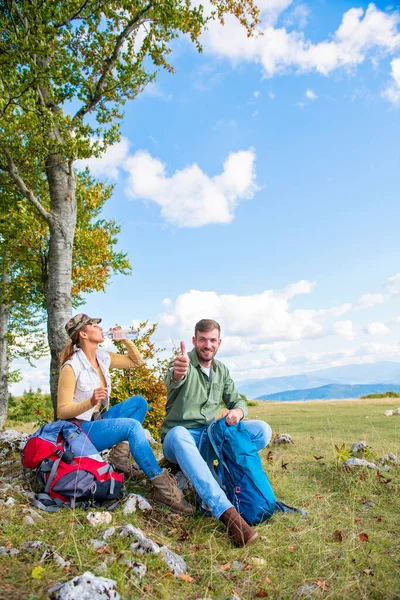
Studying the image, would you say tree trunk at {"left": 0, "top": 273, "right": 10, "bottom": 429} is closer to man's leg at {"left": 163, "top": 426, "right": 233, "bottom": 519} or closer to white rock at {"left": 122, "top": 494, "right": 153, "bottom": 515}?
white rock at {"left": 122, "top": 494, "right": 153, "bottom": 515}

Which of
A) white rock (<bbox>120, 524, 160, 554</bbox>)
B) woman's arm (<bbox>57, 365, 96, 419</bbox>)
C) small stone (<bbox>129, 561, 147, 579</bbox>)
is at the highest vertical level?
woman's arm (<bbox>57, 365, 96, 419</bbox>)

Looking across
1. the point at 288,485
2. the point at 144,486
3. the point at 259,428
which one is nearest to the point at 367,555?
the point at 259,428

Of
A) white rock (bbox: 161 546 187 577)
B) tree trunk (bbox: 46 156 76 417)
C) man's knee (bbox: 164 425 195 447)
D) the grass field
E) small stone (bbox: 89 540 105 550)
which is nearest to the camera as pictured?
the grass field

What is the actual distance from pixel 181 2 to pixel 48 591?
381 inches

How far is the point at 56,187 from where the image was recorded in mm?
8766

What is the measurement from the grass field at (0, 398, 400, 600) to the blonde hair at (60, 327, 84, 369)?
1.56 meters

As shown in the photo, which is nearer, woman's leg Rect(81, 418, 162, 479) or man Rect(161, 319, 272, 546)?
man Rect(161, 319, 272, 546)

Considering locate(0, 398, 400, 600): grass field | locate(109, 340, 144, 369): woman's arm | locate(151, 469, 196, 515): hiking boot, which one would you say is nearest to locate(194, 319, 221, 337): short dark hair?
locate(109, 340, 144, 369): woman's arm

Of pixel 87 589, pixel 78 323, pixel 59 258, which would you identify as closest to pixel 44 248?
pixel 59 258

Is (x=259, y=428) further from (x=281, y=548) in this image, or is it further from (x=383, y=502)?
(x=383, y=502)

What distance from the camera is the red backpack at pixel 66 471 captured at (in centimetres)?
470

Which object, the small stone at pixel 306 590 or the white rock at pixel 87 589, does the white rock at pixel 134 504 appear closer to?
the white rock at pixel 87 589

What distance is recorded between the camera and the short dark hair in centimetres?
547

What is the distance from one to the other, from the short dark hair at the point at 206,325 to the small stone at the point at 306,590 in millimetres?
2715
